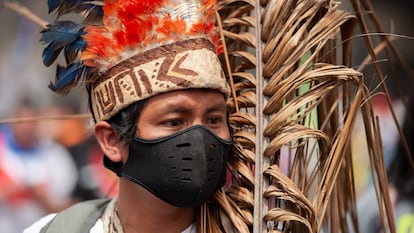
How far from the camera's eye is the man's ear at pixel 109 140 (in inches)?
76.6

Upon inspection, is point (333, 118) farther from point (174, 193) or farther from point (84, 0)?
point (84, 0)

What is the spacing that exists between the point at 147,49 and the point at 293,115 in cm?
39

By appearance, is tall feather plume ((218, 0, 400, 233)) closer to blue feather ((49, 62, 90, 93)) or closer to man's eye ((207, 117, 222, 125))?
man's eye ((207, 117, 222, 125))

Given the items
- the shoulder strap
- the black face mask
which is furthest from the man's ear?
the shoulder strap

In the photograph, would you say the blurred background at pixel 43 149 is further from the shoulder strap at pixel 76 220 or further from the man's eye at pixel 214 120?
the man's eye at pixel 214 120

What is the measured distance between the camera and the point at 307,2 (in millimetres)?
1913

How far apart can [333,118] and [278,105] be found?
19cm

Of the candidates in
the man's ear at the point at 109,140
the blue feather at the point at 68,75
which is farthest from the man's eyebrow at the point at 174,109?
the blue feather at the point at 68,75

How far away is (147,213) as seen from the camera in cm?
196

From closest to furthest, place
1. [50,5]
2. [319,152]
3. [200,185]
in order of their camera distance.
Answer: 1. [200,185]
2. [319,152]
3. [50,5]

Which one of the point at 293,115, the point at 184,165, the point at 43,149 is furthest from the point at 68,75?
the point at 43,149

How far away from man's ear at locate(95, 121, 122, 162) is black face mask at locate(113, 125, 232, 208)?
10cm

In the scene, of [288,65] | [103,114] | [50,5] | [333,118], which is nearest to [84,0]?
[50,5]

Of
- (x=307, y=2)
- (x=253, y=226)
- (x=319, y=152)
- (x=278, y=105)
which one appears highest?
(x=307, y=2)
